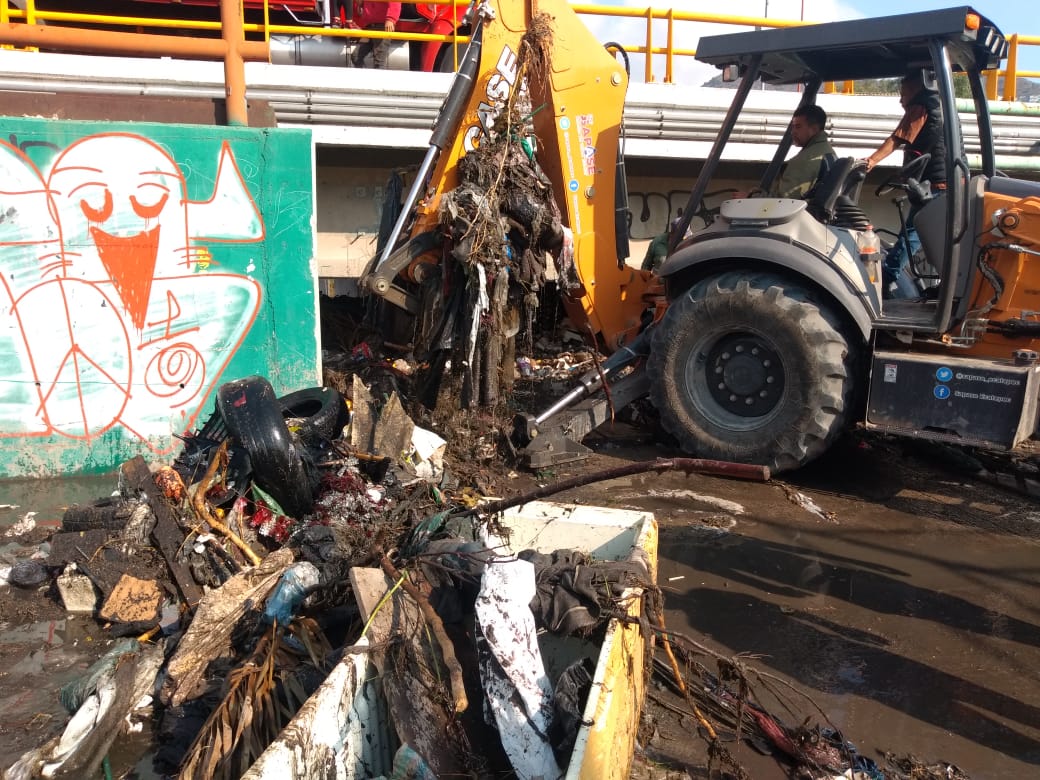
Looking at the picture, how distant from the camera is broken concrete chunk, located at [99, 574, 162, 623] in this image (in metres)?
4.11

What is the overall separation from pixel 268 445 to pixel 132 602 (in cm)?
101

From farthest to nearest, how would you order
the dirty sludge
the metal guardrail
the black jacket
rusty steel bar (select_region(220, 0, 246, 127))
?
the metal guardrail → rusty steel bar (select_region(220, 0, 246, 127)) → the black jacket → the dirty sludge

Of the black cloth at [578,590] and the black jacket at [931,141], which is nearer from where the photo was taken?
the black cloth at [578,590]

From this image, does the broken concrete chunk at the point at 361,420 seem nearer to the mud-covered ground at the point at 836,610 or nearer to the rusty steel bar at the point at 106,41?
the mud-covered ground at the point at 836,610

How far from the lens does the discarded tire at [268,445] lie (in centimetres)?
458

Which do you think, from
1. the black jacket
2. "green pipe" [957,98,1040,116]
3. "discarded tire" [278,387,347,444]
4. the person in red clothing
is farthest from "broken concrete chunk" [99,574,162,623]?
"green pipe" [957,98,1040,116]

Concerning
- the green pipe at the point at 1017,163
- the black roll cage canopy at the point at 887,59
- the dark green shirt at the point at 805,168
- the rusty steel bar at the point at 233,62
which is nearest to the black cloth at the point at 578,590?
the black roll cage canopy at the point at 887,59

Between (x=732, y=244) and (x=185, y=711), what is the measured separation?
4340 millimetres

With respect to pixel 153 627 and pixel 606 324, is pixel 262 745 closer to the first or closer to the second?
pixel 153 627

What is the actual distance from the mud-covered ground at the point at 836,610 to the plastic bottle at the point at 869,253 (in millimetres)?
1437

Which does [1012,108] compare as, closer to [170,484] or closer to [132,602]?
[170,484]

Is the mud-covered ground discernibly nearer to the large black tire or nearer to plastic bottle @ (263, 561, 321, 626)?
the large black tire

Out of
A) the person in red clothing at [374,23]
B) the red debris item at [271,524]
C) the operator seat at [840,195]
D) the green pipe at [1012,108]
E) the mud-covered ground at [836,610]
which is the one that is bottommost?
the mud-covered ground at [836,610]

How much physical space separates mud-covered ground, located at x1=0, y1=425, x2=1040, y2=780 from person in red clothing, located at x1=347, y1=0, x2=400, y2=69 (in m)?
5.75
